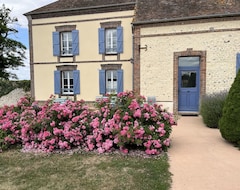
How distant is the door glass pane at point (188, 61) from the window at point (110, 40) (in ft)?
12.4

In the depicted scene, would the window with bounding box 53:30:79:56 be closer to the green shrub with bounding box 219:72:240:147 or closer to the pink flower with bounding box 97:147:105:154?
the pink flower with bounding box 97:147:105:154

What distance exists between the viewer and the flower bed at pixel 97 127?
4.14m

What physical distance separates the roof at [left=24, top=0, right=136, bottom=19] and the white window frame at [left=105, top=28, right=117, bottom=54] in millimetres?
1116

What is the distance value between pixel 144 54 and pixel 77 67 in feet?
16.1

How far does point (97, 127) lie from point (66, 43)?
9.48 meters

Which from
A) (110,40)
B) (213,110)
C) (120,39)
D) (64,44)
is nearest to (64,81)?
(64,44)

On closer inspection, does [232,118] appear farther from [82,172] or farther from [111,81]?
[111,81]

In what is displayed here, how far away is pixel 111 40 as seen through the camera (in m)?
11.9

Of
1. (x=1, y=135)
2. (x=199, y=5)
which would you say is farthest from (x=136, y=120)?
(x=199, y=5)

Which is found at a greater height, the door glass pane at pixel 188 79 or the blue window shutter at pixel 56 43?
the blue window shutter at pixel 56 43

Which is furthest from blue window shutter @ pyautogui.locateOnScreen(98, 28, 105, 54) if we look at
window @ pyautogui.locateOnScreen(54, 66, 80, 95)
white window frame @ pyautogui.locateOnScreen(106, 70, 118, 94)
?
window @ pyautogui.locateOnScreen(54, 66, 80, 95)

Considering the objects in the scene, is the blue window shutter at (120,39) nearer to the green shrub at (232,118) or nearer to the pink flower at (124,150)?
the green shrub at (232,118)

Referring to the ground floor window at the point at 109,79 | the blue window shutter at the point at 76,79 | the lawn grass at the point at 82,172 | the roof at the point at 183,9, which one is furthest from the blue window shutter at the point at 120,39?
the lawn grass at the point at 82,172

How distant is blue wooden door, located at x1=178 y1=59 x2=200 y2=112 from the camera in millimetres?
8773
